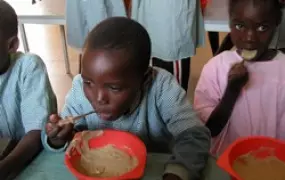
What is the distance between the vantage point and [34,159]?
936 millimetres

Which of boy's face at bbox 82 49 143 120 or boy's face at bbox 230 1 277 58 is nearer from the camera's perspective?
boy's face at bbox 82 49 143 120

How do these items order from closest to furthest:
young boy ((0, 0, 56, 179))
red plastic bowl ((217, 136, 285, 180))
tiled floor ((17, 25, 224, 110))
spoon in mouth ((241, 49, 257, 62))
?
red plastic bowl ((217, 136, 285, 180))
young boy ((0, 0, 56, 179))
spoon in mouth ((241, 49, 257, 62))
tiled floor ((17, 25, 224, 110))

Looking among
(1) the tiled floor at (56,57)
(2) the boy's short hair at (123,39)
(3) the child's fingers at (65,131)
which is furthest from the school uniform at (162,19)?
(3) the child's fingers at (65,131)

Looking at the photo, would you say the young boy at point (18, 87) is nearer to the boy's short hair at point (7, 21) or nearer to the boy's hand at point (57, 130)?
the boy's short hair at point (7, 21)

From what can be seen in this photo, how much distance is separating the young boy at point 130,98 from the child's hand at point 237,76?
0.74 feet

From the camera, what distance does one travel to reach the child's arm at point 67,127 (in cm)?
88

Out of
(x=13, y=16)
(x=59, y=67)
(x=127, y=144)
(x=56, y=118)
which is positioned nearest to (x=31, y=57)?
(x=13, y=16)

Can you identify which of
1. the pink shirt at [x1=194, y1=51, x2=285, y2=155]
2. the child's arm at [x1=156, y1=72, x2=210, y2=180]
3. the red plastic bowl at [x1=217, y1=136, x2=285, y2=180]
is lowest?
the pink shirt at [x1=194, y1=51, x2=285, y2=155]

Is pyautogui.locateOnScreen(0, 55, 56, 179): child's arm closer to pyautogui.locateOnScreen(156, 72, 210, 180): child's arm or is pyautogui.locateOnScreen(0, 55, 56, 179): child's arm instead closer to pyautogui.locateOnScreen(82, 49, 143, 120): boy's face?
pyautogui.locateOnScreen(82, 49, 143, 120): boy's face

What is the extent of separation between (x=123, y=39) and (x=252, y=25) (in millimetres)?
508

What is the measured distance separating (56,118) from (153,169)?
0.26 m

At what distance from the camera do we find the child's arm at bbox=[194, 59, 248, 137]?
1.15 m

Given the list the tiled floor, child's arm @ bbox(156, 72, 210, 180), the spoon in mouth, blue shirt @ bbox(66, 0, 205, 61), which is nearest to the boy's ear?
child's arm @ bbox(156, 72, 210, 180)

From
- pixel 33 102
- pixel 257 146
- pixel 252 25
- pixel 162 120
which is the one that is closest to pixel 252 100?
pixel 252 25
